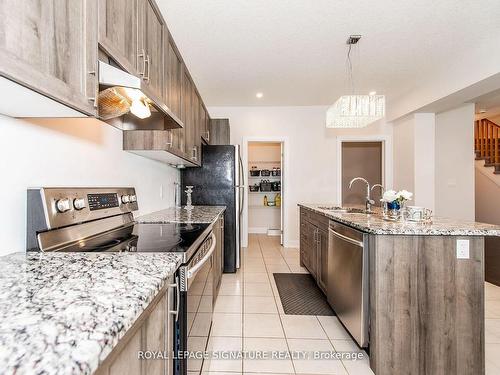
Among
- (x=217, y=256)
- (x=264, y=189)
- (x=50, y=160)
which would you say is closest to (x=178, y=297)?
(x=50, y=160)

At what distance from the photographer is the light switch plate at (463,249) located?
5.04 ft

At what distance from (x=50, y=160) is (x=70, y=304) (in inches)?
35.2

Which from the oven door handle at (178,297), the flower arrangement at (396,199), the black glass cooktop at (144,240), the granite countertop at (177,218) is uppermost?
the flower arrangement at (396,199)

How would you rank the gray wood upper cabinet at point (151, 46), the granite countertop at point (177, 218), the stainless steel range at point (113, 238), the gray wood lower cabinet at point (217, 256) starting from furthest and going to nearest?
1. the gray wood lower cabinet at point (217, 256)
2. the granite countertop at point (177, 218)
3. the gray wood upper cabinet at point (151, 46)
4. the stainless steel range at point (113, 238)

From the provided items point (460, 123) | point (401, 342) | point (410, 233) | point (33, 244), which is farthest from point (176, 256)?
point (460, 123)

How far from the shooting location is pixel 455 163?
425 centimetres

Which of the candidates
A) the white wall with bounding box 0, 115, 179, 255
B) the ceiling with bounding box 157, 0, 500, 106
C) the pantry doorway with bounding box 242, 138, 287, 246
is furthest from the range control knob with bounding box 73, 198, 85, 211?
the pantry doorway with bounding box 242, 138, 287, 246

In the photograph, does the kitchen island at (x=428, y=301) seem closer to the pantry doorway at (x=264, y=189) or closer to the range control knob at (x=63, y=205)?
the range control knob at (x=63, y=205)

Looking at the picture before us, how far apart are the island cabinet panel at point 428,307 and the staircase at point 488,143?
5.07 meters

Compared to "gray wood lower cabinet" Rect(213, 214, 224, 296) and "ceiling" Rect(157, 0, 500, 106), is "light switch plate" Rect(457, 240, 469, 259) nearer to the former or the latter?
"gray wood lower cabinet" Rect(213, 214, 224, 296)

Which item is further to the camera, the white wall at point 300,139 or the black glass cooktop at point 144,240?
the white wall at point 300,139

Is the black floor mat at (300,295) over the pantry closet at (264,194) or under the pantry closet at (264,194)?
under

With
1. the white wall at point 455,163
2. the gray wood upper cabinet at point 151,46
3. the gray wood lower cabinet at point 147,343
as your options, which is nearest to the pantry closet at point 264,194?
the white wall at point 455,163

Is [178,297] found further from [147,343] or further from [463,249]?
[463,249]
